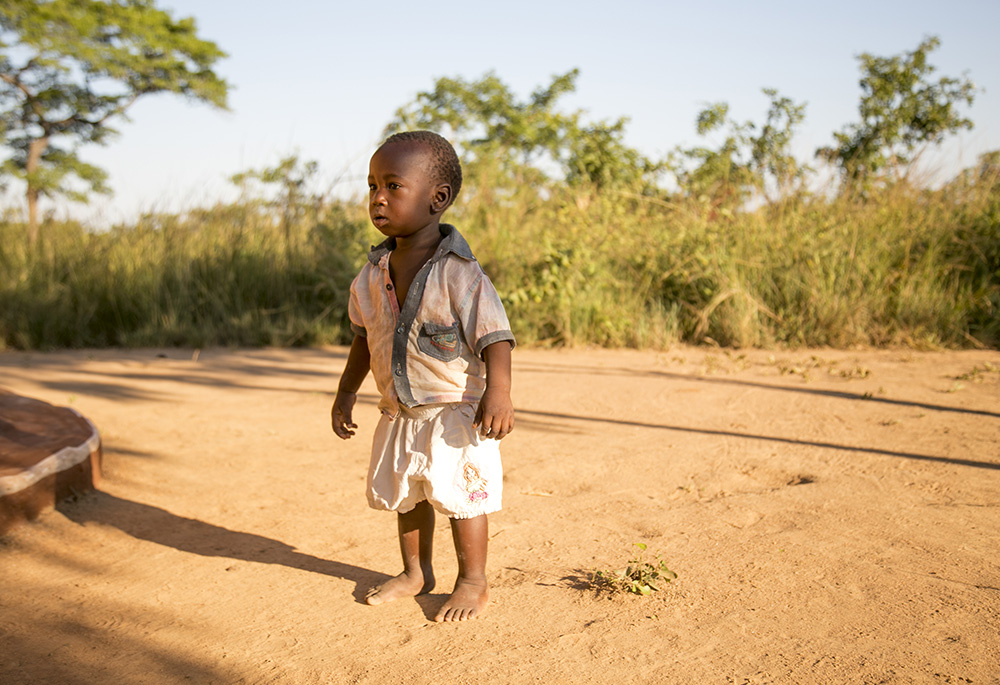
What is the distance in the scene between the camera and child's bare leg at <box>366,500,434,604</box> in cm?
221

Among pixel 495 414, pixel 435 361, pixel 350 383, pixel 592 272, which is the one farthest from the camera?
Answer: pixel 592 272

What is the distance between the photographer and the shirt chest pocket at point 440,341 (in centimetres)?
203

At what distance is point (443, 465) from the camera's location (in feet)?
6.69

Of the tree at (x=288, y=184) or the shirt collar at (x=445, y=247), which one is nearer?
the shirt collar at (x=445, y=247)

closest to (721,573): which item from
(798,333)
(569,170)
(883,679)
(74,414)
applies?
(883,679)

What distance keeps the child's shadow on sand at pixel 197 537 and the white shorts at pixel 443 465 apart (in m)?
0.33

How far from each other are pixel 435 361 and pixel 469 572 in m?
0.58

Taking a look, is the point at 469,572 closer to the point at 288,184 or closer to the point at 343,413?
the point at 343,413

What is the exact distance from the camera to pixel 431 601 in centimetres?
220

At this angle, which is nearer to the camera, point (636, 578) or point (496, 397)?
point (496, 397)

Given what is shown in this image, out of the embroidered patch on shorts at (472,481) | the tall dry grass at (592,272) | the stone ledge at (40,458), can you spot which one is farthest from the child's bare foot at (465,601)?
the tall dry grass at (592,272)

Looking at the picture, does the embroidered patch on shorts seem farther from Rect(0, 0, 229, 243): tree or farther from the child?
Rect(0, 0, 229, 243): tree

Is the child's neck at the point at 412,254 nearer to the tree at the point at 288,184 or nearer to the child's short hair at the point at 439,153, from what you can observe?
the child's short hair at the point at 439,153

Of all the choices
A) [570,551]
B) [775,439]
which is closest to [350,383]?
[570,551]
